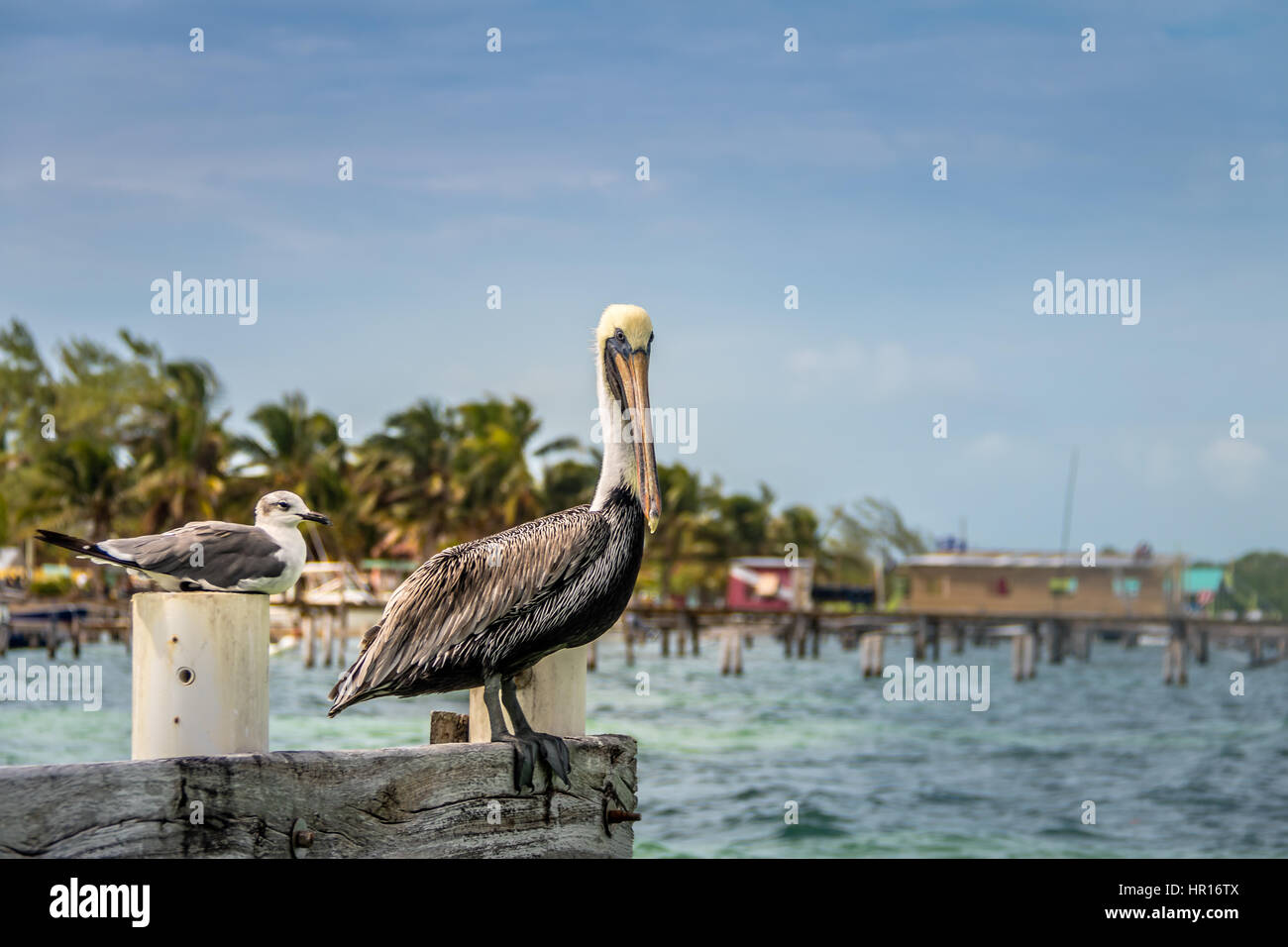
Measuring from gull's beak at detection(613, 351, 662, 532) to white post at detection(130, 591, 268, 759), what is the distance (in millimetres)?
1235

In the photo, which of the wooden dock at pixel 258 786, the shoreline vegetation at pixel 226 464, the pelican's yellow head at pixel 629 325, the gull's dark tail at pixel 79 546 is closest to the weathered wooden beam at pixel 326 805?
the wooden dock at pixel 258 786

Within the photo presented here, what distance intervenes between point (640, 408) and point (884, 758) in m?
29.2

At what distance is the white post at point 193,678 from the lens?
3725 mm

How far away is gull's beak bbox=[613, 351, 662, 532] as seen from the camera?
4297 mm

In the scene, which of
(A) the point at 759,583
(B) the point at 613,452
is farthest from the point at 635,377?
(A) the point at 759,583

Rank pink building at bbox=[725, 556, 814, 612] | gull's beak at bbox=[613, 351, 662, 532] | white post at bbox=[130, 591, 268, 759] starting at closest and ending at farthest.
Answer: white post at bbox=[130, 591, 268, 759] → gull's beak at bbox=[613, 351, 662, 532] → pink building at bbox=[725, 556, 814, 612]

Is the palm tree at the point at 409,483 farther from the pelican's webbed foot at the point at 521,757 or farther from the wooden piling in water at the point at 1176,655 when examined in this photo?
the pelican's webbed foot at the point at 521,757

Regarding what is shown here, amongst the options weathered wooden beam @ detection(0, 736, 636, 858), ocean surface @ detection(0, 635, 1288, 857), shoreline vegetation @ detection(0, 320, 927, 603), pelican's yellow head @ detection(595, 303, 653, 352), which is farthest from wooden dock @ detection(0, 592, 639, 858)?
shoreline vegetation @ detection(0, 320, 927, 603)

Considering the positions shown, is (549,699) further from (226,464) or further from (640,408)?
(226,464)

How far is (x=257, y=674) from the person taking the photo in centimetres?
384

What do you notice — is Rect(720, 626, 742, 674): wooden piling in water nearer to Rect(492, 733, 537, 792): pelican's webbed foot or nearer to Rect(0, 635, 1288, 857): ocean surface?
Rect(0, 635, 1288, 857): ocean surface

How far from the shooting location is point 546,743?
4.12 meters
